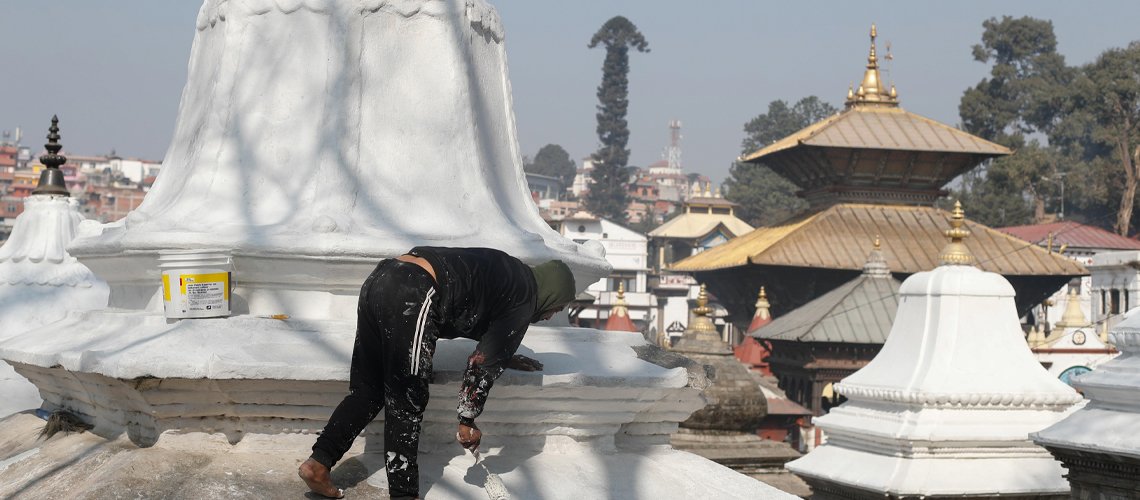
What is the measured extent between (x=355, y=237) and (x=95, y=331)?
106 centimetres

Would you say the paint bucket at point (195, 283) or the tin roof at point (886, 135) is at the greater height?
the tin roof at point (886, 135)

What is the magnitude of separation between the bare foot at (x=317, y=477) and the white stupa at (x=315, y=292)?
0.13 metres

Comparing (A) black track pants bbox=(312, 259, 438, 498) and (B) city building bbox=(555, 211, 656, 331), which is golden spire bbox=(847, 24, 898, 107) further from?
(A) black track pants bbox=(312, 259, 438, 498)

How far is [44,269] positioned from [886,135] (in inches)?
1320

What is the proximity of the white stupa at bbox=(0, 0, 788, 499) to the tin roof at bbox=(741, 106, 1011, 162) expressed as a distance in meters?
35.2

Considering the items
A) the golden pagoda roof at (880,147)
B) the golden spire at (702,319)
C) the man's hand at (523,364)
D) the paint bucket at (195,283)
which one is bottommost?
the golden spire at (702,319)

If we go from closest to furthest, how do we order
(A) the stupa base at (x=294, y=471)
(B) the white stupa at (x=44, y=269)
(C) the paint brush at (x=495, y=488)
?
(A) the stupa base at (x=294, y=471)
(C) the paint brush at (x=495, y=488)
(B) the white stupa at (x=44, y=269)

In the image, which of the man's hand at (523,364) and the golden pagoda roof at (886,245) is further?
the golden pagoda roof at (886,245)

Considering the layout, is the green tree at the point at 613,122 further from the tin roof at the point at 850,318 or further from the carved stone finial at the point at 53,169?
the carved stone finial at the point at 53,169

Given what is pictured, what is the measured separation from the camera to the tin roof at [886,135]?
4038cm

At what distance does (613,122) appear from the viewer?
9800cm

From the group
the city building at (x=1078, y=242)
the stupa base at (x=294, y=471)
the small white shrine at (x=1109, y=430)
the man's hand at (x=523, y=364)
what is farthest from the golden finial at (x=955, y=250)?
the city building at (x=1078, y=242)

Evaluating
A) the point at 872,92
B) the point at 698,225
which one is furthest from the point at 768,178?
the point at 872,92

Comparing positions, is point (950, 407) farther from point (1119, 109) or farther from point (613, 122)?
point (613, 122)
